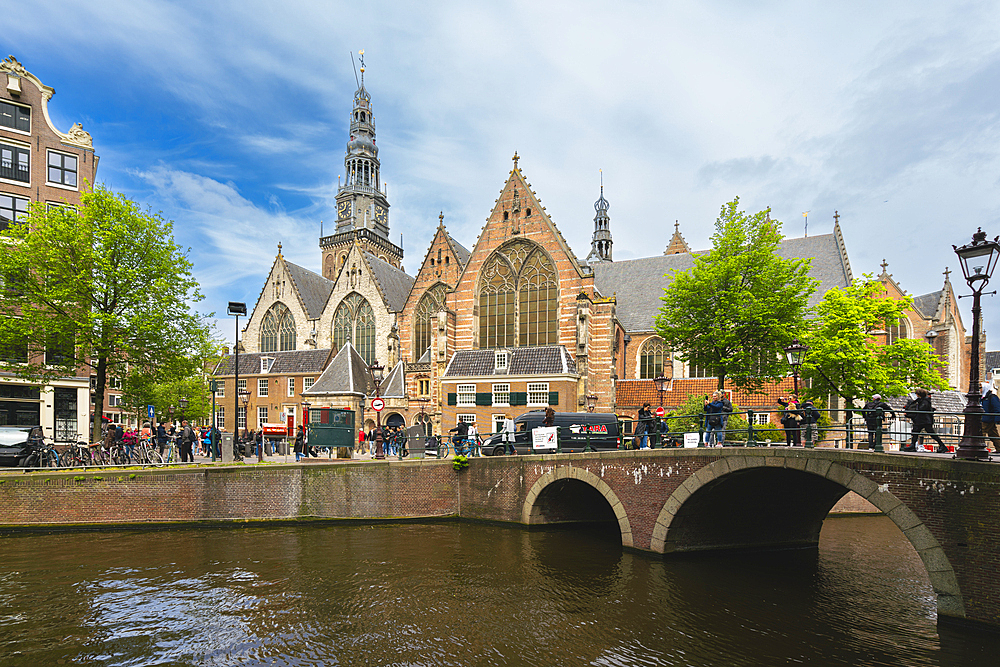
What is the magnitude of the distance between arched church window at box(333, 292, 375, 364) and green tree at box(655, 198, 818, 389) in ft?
100

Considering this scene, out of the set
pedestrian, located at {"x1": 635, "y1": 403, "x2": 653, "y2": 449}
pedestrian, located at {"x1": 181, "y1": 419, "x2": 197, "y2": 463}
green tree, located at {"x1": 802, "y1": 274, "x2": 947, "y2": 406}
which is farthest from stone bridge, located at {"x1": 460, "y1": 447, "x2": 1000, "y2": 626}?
pedestrian, located at {"x1": 181, "y1": 419, "x2": 197, "y2": 463}

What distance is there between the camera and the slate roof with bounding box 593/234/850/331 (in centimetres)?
3847

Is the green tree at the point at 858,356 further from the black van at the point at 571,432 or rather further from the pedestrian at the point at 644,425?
the black van at the point at 571,432

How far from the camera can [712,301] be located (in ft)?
82.9

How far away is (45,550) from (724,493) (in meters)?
21.4

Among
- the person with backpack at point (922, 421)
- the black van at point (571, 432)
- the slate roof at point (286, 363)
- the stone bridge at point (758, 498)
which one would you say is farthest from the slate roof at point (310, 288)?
the person with backpack at point (922, 421)

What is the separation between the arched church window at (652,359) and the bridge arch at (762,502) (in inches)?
857

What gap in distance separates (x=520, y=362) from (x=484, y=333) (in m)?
4.41

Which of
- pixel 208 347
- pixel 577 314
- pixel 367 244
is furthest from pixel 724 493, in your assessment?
pixel 367 244

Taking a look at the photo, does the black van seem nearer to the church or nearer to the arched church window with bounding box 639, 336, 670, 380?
the church

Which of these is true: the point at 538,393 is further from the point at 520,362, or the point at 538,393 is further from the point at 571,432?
the point at 571,432

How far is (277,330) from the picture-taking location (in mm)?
53812

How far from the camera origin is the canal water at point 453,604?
1049 cm

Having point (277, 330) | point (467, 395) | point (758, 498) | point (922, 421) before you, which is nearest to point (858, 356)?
point (758, 498)
